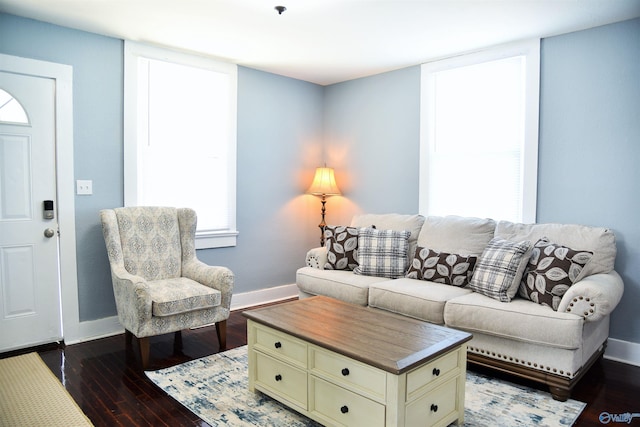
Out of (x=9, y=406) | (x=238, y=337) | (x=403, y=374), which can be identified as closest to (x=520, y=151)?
(x=403, y=374)

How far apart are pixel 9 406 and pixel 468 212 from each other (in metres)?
3.64

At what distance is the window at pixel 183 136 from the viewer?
373 centimetres

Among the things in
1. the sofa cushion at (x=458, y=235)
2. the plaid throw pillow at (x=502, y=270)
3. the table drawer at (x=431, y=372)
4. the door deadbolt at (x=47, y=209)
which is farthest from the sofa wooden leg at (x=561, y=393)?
the door deadbolt at (x=47, y=209)

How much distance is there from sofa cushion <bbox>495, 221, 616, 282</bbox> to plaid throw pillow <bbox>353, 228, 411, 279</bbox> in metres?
0.82

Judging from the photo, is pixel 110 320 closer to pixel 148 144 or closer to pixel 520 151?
pixel 148 144

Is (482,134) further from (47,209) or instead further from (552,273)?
(47,209)

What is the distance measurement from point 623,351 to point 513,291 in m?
1.04

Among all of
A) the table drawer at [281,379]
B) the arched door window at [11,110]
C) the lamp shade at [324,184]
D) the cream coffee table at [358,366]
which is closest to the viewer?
the cream coffee table at [358,366]

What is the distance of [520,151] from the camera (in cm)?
367

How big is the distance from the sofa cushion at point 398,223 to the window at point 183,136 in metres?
1.34

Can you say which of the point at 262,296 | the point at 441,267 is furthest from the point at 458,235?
the point at 262,296

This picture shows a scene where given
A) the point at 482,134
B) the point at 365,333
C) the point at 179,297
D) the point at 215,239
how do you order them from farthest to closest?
the point at 215,239 < the point at 482,134 < the point at 179,297 < the point at 365,333

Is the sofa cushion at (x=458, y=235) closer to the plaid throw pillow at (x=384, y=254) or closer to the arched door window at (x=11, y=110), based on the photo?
the plaid throw pillow at (x=384, y=254)

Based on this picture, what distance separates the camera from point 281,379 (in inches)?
94.9
